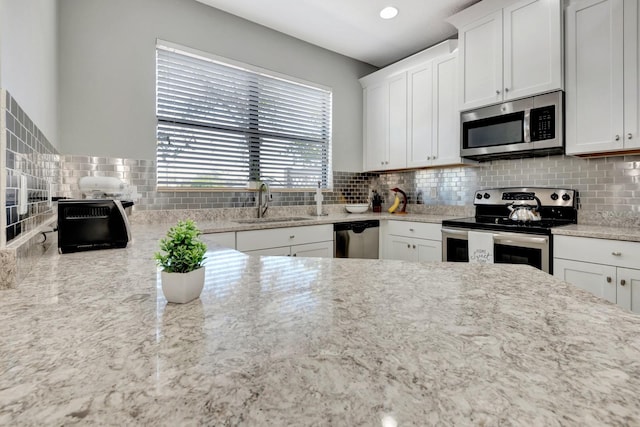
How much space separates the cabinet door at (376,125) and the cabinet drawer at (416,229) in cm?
84

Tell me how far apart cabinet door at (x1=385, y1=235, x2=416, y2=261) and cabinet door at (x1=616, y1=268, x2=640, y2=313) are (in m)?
1.54

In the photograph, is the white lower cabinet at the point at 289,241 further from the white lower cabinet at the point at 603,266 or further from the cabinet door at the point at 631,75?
the cabinet door at the point at 631,75

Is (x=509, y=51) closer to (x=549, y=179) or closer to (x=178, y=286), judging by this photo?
(x=549, y=179)

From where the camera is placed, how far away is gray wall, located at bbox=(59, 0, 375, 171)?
233cm

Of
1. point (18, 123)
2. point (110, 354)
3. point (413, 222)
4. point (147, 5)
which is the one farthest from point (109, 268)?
point (413, 222)

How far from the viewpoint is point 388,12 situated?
2963 mm

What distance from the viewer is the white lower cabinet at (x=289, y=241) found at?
257 centimetres

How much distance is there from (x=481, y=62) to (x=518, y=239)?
1.63 m

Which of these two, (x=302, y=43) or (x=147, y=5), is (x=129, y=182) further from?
(x=302, y=43)

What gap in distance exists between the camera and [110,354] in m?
0.50

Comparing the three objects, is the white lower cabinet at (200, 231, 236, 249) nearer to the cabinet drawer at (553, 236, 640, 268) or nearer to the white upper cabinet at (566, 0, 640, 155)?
the cabinet drawer at (553, 236, 640, 268)

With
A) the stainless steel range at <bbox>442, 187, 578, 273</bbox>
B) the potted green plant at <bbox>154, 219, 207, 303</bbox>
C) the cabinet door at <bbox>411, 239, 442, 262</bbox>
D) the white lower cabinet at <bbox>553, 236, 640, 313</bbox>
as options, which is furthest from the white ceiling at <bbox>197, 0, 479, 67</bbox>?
the potted green plant at <bbox>154, 219, 207, 303</bbox>

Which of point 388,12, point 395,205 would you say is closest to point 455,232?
point 395,205

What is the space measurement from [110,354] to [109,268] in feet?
2.35
